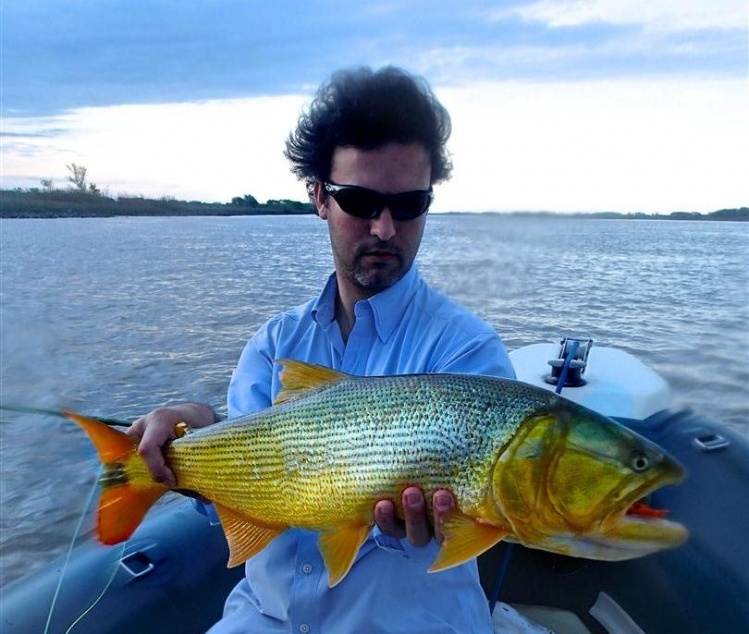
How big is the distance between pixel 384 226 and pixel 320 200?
697 mm

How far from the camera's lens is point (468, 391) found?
2.26m

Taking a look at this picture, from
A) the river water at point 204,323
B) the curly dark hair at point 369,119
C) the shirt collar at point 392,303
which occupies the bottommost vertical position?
the river water at point 204,323

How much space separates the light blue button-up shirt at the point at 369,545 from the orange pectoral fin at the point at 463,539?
309 mm

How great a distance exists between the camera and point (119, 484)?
272 centimetres

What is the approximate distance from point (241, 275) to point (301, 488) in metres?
23.3

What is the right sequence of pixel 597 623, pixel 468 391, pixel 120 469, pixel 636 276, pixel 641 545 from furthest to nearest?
pixel 636 276 → pixel 597 623 → pixel 120 469 → pixel 468 391 → pixel 641 545

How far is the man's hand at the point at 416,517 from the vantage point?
215 cm

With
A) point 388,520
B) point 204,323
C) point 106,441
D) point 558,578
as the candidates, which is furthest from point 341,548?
point 204,323

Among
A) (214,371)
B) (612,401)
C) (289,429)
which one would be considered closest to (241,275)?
(214,371)

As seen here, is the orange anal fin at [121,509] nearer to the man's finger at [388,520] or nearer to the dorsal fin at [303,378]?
the dorsal fin at [303,378]

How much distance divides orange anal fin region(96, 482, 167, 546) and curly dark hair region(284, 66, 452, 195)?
1.78 m

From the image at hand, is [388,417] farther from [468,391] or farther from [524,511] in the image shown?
[524,511]

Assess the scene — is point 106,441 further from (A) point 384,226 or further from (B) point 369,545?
(A) point 384,226

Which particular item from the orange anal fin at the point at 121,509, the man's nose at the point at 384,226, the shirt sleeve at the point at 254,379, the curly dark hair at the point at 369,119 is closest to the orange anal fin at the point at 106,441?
the orange anal fin at the point at 121,509
